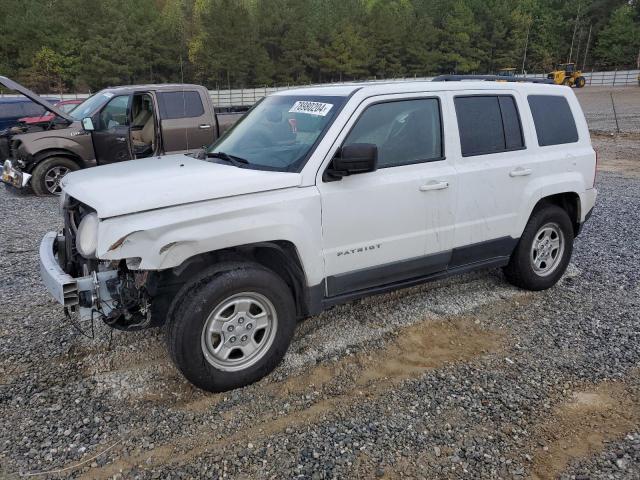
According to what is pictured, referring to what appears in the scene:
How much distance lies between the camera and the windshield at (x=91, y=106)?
9453 millimetres

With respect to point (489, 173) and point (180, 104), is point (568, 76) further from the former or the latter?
point (489, 173)

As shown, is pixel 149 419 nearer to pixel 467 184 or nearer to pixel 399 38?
pixel 467 184

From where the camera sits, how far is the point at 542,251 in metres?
5.13

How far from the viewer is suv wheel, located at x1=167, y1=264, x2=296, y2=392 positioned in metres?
3.25

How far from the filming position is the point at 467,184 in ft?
14.2

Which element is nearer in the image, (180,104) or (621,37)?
(180,104)

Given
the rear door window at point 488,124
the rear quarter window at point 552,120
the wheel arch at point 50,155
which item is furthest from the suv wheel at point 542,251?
the wheel arch at point 50,155

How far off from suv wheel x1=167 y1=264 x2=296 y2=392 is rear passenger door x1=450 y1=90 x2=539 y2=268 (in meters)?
1.70

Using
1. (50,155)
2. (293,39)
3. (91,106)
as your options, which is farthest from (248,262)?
(293,39)

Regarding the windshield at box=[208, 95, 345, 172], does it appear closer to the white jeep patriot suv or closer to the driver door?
the white jeep patriot suv

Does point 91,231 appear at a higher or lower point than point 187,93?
lower

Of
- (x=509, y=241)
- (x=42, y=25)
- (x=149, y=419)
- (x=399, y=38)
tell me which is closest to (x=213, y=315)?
(x=149, y=419)

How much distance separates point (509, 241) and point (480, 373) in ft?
4.98

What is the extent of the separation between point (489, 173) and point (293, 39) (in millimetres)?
66056
